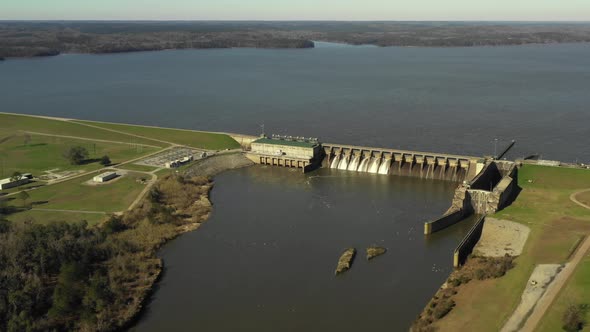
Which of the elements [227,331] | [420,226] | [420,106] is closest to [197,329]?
[227,331]

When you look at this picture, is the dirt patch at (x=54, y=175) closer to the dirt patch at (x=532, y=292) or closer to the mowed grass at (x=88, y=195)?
the mowed grass at (x=88, y=195)

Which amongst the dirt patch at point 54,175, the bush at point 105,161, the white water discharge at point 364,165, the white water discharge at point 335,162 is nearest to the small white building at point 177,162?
the bush at point 105,161

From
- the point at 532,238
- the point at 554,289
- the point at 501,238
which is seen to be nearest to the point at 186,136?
the point at 501,238

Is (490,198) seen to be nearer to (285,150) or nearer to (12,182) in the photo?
(285,150)

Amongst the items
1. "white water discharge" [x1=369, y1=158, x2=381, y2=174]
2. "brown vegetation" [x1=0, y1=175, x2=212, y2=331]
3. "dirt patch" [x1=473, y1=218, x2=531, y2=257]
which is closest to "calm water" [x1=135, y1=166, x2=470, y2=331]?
"brown vegetation" [x1=0, y1=175, x2=212, y2=331]

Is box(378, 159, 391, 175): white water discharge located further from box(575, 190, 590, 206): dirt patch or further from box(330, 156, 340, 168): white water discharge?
box(575, 190, 590, 206): dirt patch

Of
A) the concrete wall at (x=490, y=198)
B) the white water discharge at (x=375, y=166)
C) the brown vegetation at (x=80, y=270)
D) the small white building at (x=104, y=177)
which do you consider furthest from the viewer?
the white water discharge at (x=375, y=166)

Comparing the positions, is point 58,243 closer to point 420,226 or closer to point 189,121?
point 420,226
